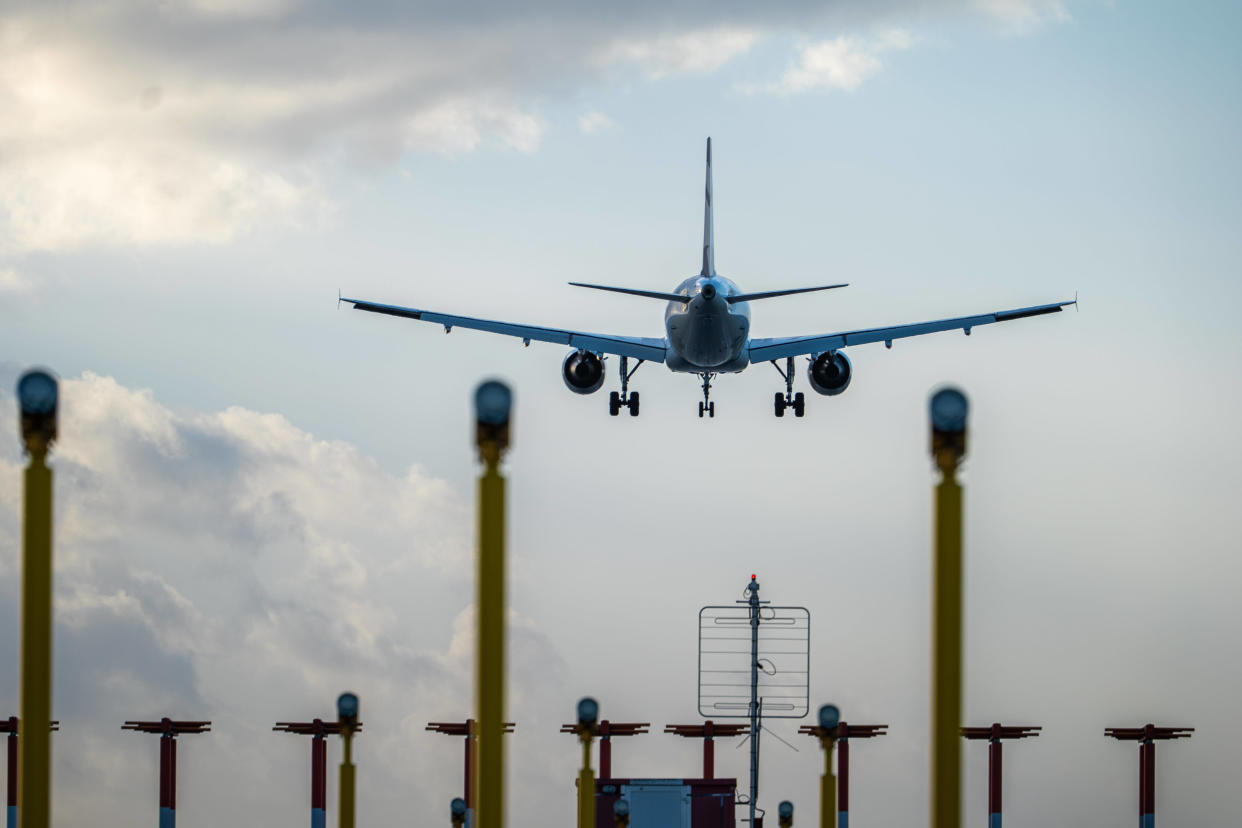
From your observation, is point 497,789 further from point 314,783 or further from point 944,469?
point 314,783

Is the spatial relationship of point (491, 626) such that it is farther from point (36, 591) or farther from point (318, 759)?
point (318, 759)

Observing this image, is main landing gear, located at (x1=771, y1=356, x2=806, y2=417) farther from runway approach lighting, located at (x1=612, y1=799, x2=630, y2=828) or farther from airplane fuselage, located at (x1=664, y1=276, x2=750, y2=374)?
runway approach lighting, located at (x1=612, y1=799, x2=630, y2=828)

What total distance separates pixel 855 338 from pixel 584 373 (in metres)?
13.9

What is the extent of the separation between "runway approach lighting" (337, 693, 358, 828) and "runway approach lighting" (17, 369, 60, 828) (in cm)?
1398

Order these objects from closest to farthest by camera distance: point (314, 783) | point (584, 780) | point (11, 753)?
1. point (584, 780)
2. point (314, 783)
3. point (11, 753)

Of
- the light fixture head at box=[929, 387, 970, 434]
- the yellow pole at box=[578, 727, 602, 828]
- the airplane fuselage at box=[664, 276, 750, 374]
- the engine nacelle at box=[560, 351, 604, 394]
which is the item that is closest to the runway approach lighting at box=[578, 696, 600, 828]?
the yellow pole at box=[578, 727, 602, 828]

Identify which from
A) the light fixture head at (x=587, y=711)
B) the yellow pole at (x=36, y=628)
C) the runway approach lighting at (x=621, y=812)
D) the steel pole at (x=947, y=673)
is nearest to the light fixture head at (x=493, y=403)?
the steel pole at (x=947, y=673)

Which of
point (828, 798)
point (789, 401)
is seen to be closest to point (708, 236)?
point (789, 401)

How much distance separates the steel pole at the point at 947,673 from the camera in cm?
2245

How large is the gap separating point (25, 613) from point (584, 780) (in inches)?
785

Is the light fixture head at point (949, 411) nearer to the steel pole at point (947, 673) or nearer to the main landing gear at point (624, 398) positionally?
the steel pole at point (947, 673)

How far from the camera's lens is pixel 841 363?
89.5 metres

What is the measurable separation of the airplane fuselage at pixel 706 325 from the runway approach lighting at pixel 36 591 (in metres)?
51.9

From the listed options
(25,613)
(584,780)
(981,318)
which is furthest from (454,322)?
(25,613)
